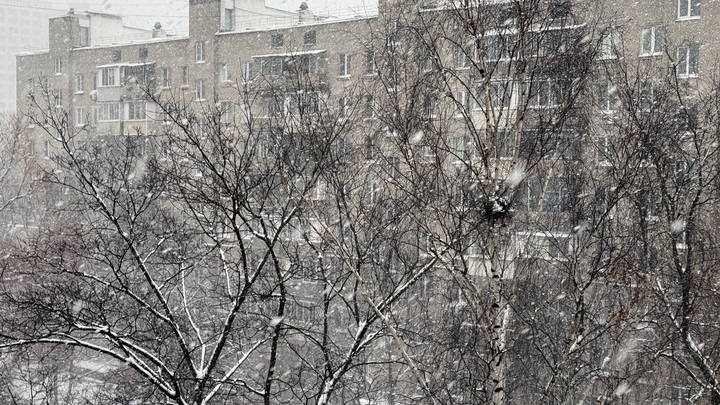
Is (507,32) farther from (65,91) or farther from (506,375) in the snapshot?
(65,91)

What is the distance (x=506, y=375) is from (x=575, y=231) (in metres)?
8.74

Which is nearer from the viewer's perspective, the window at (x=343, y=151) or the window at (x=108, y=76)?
the window at (x=343, y=151)

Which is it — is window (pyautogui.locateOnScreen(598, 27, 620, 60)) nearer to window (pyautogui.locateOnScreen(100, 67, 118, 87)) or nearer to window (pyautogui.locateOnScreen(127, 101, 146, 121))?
window (pyautogui.locateOnScreen(127, 101, 146, 121))

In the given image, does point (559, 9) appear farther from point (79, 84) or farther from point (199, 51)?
point (79, 84)

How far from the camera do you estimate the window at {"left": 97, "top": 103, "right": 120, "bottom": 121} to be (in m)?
45.6

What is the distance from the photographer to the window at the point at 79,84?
1928 inches

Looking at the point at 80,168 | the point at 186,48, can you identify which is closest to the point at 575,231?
the point at 80,168

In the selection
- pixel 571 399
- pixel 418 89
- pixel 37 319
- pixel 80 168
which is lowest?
pixel 571 399

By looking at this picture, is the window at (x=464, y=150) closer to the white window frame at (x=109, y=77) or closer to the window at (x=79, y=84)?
the white window frame at (x=109, y=77)

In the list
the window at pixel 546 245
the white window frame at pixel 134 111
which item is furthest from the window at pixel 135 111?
the window at pixel 546 245

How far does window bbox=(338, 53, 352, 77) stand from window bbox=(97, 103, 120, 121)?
16.3 m

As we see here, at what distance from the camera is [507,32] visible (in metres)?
8.27

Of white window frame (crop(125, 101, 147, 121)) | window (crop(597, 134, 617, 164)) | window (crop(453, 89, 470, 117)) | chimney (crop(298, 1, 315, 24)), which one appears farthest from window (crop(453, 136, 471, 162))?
white window frame (crop(125, 101, 147, 121))

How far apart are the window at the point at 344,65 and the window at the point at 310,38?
5.30 feet
